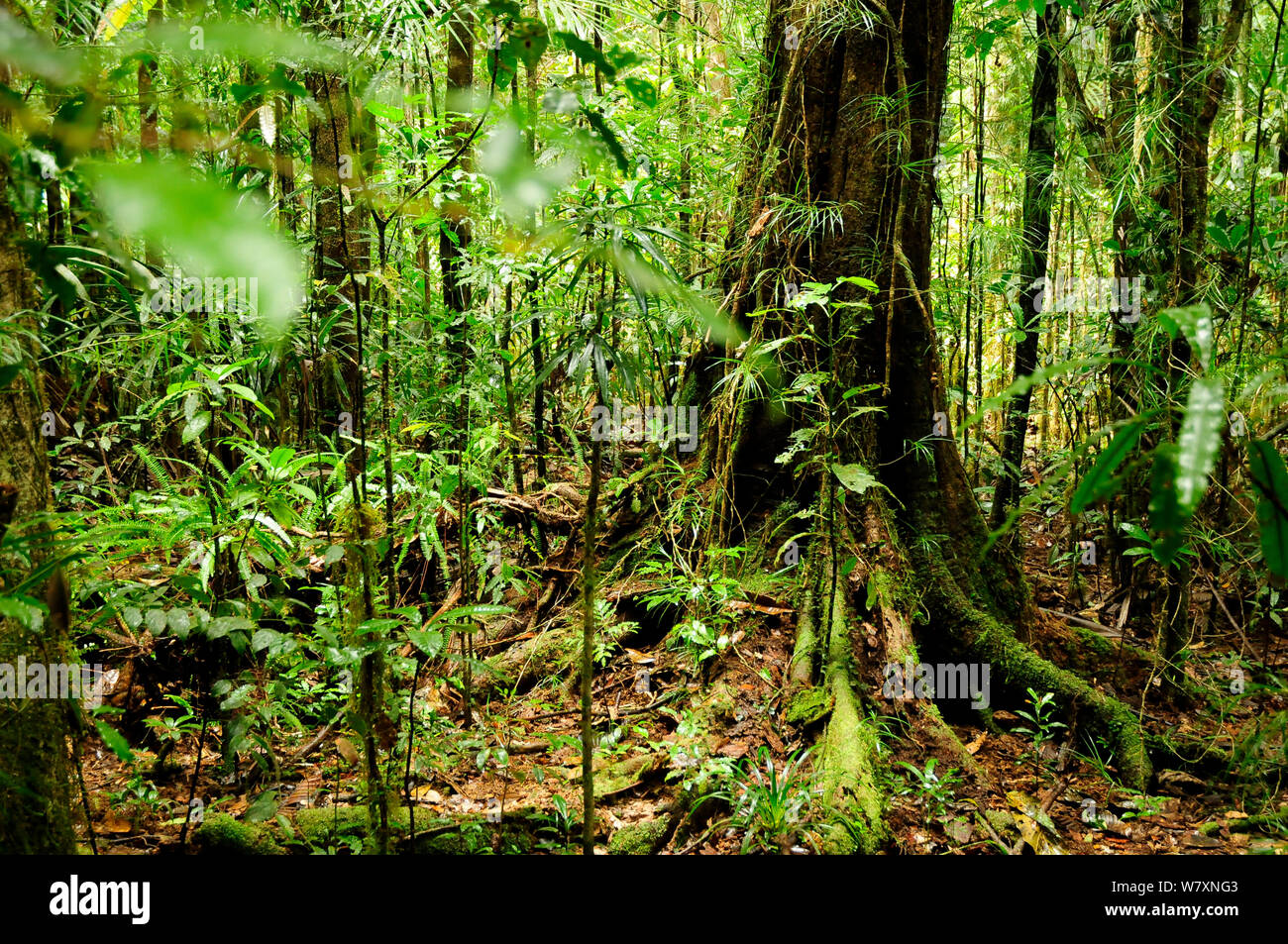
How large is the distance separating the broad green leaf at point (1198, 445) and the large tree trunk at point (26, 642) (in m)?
1.73

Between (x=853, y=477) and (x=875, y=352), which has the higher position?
(x=875, y=352)

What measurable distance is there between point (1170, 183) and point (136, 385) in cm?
476

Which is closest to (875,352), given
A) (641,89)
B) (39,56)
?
(641,89)

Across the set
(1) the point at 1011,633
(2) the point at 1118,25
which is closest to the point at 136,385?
(1) the point at 1011,633

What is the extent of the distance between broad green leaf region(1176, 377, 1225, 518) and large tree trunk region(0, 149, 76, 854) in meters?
1.73

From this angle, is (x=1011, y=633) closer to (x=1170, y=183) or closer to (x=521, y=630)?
(x=521, y=630)

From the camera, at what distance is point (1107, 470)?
37.1 inches

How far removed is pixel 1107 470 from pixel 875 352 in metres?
2.16

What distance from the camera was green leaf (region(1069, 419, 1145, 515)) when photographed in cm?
92

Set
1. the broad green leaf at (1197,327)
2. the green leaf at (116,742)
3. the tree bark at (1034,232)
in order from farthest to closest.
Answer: the tree bark at (1034,232) → the green leaf at (116,742) → the broad green leaf at (1197,327)

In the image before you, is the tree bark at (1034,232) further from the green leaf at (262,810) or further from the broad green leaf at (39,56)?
the broad green leaf at (39,56)

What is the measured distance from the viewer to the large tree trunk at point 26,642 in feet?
A: 4.62

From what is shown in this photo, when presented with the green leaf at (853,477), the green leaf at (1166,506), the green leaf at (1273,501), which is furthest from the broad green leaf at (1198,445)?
the green leaf at (853,477)

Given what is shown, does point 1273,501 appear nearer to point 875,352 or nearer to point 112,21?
point 875,352
